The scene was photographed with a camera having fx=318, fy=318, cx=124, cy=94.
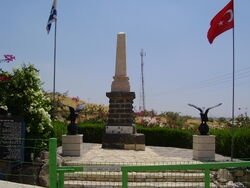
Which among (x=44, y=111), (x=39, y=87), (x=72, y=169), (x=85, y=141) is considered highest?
(x=39, y=87)

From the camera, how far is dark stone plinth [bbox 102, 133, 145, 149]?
14.7m

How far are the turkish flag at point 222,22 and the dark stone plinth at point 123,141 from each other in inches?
218

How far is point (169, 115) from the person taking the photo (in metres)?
26.8

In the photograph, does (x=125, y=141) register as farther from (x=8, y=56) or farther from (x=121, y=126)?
(x=8, y=56)

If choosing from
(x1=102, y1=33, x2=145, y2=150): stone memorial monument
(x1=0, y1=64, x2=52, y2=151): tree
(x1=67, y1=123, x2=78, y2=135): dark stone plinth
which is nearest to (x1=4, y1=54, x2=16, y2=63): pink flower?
(x1=0, y1=64, x2=52, y2=151): tree

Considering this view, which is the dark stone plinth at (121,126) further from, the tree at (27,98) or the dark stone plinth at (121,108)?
the tree at (27,98)

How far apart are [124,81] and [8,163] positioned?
26.4ft

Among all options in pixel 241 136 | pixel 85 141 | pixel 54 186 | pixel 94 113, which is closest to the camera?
pixel 54 186

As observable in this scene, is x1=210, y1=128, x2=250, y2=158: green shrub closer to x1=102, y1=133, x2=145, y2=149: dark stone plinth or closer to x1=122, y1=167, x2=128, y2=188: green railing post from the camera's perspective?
x1=102, y1=133, x2=145, y2=149: dark stone plinth

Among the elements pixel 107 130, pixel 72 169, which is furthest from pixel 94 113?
pixel 72 169

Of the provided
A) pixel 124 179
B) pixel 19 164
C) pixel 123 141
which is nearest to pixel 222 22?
pixel 123 141

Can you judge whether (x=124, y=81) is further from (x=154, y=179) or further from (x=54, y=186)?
(x=54, y=186)

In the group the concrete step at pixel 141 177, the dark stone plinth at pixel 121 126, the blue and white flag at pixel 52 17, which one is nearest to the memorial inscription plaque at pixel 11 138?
the concrete step at pixel 141 177

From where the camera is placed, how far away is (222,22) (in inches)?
460
